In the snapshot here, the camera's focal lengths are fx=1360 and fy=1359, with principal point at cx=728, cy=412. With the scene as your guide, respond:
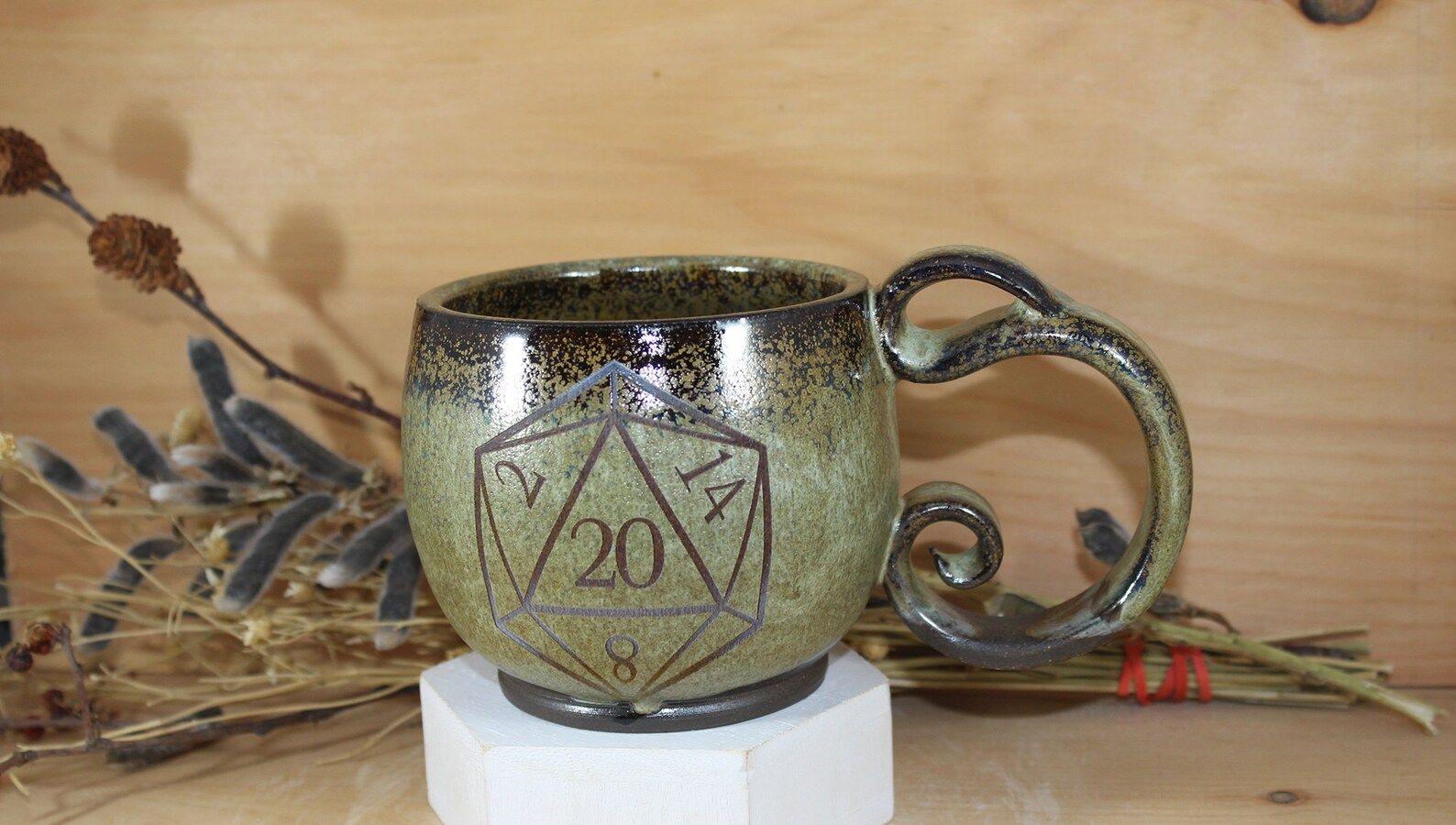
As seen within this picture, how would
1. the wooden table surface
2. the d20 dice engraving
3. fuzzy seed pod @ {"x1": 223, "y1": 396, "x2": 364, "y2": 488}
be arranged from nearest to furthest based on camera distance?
the d20 dice engraving → the wooden table surface → fuzzy seed pod @ {"x1": 223, "y1": 396, "x2": 364, "y2": 488}

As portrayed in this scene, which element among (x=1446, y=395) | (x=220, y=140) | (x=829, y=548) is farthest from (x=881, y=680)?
(x=220, y=140)

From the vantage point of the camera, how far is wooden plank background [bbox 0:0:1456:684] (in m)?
0.75

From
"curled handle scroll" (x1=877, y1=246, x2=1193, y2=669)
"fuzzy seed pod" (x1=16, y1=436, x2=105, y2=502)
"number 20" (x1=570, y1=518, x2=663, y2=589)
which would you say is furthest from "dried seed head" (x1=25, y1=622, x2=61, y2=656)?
"curled handle scroll" (x1=877, y1=246, x2=1193, y2=669)

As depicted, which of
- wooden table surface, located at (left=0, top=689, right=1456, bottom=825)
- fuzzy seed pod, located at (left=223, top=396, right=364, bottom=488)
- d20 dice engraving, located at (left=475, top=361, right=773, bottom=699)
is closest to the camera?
d20 dice engraving, located at (left=475, top=361, right=773, bottom=699)

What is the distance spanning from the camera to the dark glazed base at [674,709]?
624mm

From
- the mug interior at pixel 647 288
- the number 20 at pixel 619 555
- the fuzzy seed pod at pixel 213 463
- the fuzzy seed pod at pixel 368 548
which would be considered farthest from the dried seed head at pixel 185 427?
the number 20 at pixel 619 555

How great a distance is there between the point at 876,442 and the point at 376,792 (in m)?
0.33

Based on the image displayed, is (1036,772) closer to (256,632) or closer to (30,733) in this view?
(256,632)

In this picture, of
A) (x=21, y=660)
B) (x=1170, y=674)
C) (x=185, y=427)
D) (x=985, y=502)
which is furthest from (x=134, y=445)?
(x=1170, y=674)

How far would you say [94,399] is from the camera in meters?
0.86

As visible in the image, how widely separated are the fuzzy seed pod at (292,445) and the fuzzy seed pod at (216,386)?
2 centimetres

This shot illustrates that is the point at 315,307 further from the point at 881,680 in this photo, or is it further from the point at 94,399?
the point at 881,680

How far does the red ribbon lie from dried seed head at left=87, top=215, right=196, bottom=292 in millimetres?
582

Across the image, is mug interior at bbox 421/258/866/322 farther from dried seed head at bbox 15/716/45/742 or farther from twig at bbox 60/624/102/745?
dried seed head at bbox 15/716/45/742
